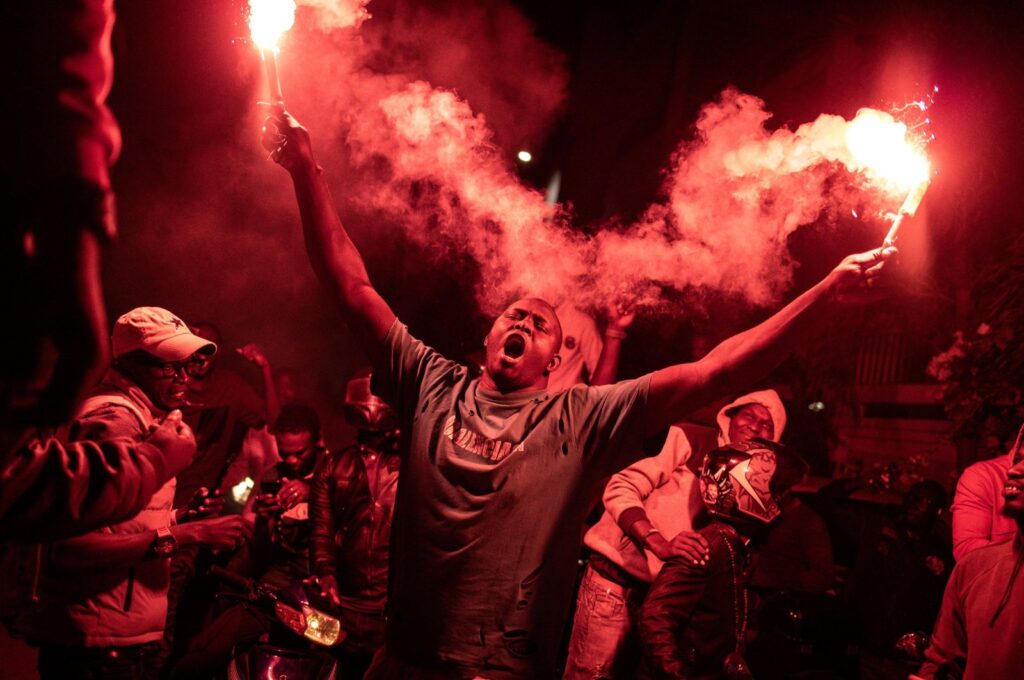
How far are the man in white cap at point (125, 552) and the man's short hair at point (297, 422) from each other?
7.77ft

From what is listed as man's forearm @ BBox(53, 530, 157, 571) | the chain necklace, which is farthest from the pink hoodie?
man's forearm @ BBox(53, 530, 157, 571)

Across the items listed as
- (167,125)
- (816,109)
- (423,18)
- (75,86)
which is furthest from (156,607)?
(816,109)

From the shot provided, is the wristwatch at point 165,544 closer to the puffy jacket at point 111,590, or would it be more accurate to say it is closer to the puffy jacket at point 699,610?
the puffy jacket at point 111,590

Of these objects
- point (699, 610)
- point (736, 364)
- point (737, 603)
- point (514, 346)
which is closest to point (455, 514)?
point (514, 346)

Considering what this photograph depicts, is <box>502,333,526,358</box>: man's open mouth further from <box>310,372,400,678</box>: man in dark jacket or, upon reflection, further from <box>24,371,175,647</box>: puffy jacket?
<box>310,372,400,678</box>: man in dark jacket

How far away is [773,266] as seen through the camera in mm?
5543

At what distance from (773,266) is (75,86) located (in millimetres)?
4649

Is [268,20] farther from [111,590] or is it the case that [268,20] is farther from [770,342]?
[111,590]

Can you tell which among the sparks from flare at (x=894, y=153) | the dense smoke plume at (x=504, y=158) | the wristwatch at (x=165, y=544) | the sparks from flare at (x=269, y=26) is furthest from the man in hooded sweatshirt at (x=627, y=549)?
the sparks from flare at (x=269, y=26)

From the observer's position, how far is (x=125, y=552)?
11.5 ft

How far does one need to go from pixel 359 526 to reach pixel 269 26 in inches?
135

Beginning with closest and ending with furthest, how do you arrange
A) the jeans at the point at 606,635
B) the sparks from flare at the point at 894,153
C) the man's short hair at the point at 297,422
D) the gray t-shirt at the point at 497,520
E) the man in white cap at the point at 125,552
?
the gray t-shirt at the point at 497,520
the sparks from flare at the point at 894,153
the man in white cap at the point at 125,552
the jeans at the point at 606,635
the man's short hair at the point at 297,422

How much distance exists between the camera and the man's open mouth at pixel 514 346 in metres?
3.55

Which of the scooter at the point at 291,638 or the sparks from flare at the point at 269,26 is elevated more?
the sparks from flare at the point at 269,26
